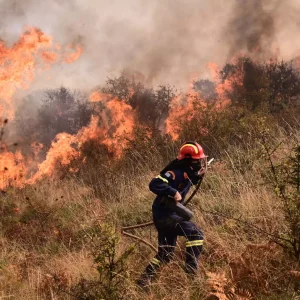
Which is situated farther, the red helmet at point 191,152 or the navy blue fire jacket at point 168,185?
the red helmet at point 191,152

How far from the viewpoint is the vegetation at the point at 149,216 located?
111 inches

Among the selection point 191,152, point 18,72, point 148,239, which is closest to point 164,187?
point 191,152

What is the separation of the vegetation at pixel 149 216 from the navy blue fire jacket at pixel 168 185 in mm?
518

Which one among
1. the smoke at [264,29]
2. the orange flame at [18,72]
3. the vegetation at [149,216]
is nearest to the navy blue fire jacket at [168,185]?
the vegetation at [149,216]

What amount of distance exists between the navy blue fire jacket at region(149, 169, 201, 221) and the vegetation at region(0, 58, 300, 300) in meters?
0.52

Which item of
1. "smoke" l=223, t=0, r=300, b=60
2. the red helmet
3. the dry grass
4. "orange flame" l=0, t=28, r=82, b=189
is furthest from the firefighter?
"smoke" l=223, t=0, r=300, b=60

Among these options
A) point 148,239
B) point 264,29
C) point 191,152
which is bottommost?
point 148,239

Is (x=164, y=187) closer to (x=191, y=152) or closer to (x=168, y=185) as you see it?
(x=168, y=185)

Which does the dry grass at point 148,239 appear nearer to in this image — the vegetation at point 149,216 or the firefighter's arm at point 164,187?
the vegetation at point 149,216

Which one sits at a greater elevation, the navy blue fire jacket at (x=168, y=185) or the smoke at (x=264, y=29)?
the smoke at (x=264, y=29)

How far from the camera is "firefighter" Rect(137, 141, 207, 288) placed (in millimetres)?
3658

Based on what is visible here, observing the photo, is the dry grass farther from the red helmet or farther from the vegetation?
the red helmet

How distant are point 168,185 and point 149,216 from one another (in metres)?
2.29

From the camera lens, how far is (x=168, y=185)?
3729 millimetres
